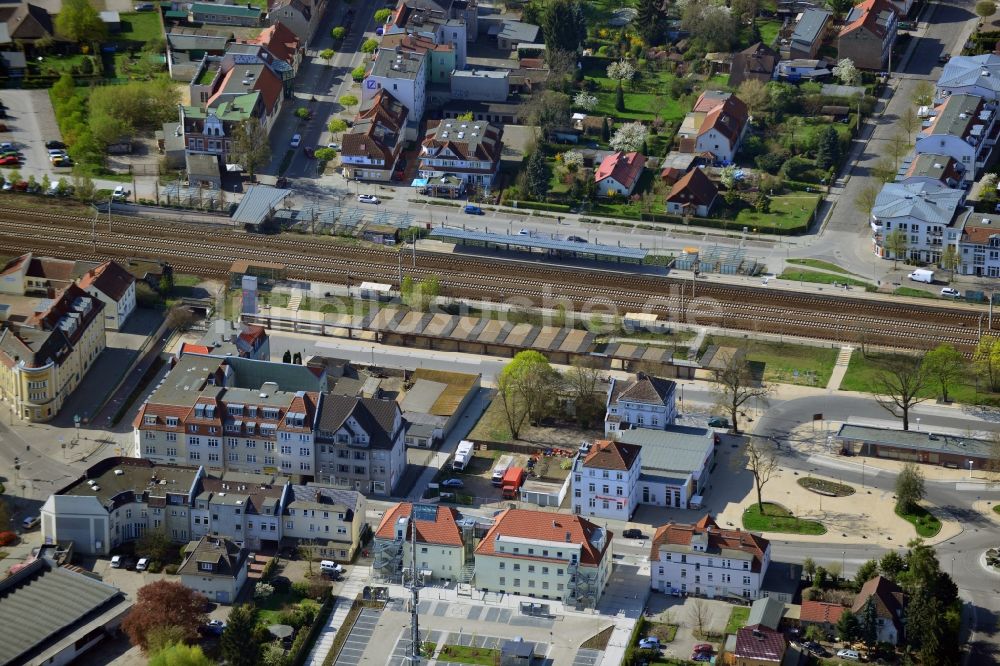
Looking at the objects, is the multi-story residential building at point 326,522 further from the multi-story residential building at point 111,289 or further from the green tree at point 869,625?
the green tree at point 869,625

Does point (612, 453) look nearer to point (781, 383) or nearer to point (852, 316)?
point (781, 383)

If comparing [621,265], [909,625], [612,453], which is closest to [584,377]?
[612,453]

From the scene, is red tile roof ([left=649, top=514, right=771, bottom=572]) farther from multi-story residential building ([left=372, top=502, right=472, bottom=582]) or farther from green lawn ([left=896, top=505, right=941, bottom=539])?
multi-story residential building ([left=372, top=502, right=472, bottom=582])

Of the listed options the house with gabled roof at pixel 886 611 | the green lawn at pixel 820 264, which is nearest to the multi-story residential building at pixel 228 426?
the house with gabled roof at pixel 886 611

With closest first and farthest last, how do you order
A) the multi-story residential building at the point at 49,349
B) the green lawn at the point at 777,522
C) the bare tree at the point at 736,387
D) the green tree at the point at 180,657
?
1. the green tree at the point at 180,657
2. the green lawn at the point at 777,522
3. the multi-story residential building at the point at 49,349
4. the bare tree at the point at 736,387

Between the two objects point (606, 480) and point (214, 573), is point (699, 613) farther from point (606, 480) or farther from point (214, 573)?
point (214, 573)

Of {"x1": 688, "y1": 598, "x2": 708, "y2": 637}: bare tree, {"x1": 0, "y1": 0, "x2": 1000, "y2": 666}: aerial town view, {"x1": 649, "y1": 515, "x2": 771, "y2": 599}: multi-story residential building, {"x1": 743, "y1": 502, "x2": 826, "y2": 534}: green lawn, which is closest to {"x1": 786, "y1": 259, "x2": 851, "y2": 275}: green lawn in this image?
{"x1": 0, "y1": 0, "x2": 1000, "y2": 666}: aerial town view

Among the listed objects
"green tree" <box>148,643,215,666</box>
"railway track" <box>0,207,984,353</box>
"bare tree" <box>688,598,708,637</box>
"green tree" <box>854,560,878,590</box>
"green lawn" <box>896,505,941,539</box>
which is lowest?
"railway track" <box>0,207,984,353</box>
